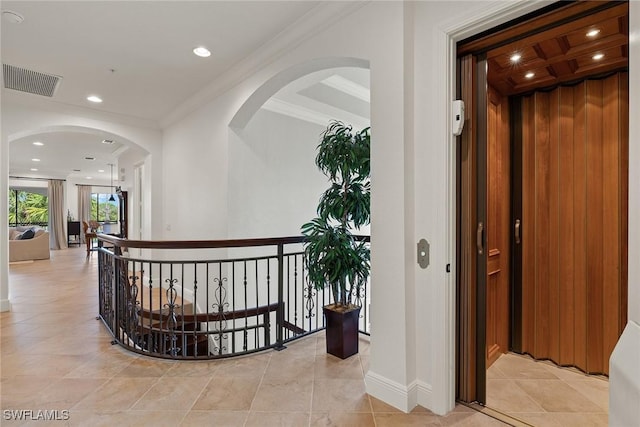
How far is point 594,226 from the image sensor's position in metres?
2.30

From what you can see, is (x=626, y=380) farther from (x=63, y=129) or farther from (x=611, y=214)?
(x=63, y=129)

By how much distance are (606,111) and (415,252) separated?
173 centimetres

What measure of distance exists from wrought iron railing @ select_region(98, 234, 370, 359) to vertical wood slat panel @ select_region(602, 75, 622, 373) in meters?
1.87

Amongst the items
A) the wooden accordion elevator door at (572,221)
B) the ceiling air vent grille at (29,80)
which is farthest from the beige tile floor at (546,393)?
the ceiling air vent grille at (29,80)

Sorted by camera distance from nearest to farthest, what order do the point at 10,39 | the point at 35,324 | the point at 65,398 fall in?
the point at 65,398 → the point at 10,39 → the point at 35,324

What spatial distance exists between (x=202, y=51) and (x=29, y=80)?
7.34 feet

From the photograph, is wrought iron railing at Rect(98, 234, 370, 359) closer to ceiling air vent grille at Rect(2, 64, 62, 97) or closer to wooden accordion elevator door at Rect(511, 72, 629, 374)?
wooden accordion elevator door at Rect(511, 72, 629, 374)

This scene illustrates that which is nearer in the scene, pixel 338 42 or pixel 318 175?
pixel 338 42

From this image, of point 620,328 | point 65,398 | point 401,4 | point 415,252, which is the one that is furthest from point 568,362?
point 65,398

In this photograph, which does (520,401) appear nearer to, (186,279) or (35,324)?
(186,279)

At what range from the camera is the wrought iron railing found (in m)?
2.74

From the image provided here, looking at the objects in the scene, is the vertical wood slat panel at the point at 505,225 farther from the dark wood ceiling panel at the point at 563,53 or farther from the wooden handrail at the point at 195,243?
the wooden handrail at the point at 195,243

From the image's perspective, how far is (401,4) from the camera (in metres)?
1.93

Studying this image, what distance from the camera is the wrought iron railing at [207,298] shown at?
8.98 feet
